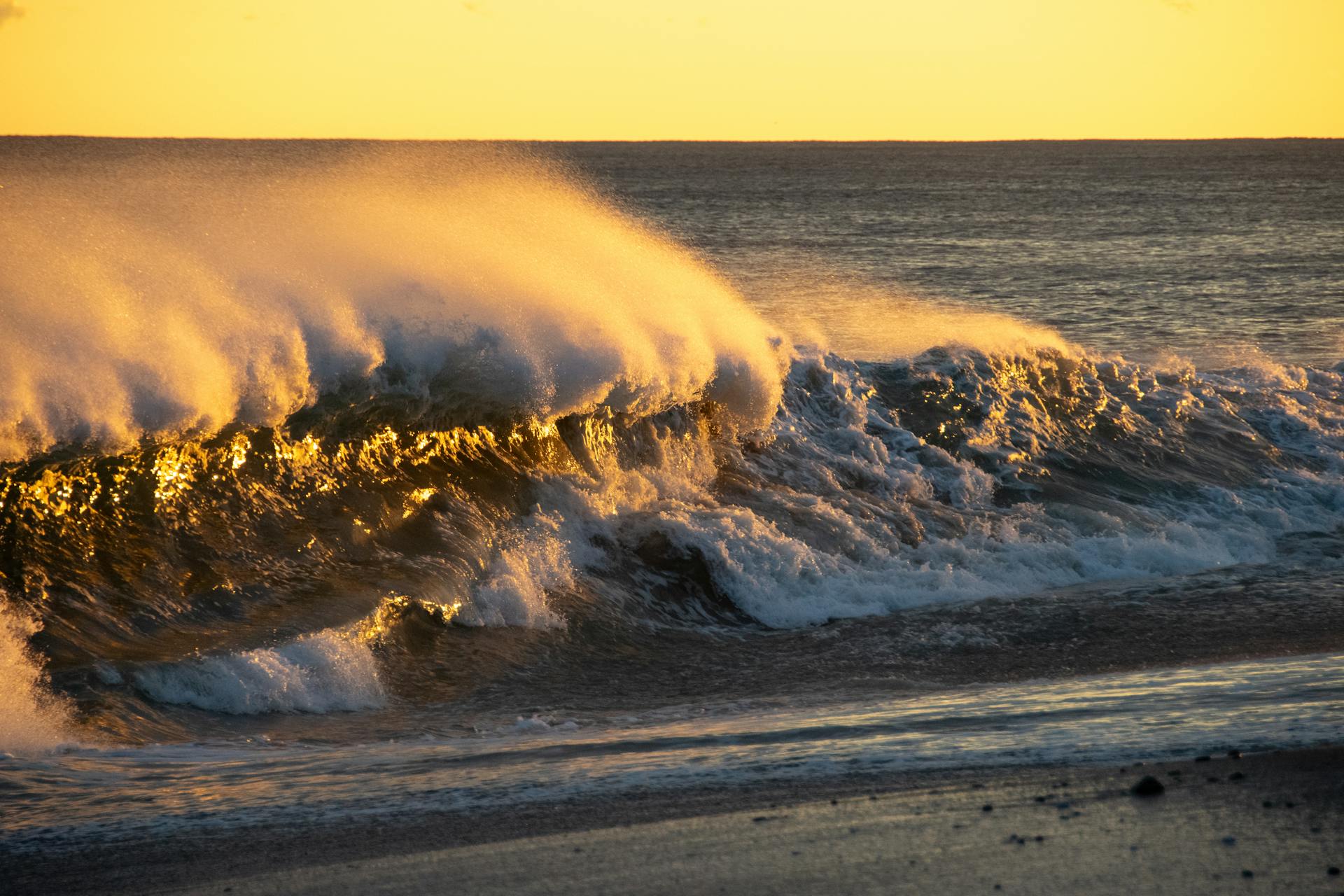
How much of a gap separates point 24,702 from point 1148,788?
189 inches

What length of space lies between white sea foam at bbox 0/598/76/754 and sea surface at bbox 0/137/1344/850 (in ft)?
0.07

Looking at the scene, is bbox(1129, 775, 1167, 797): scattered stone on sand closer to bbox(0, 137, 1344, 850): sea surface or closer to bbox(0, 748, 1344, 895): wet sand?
bbox(0, 748, 1344, 895): wet sand

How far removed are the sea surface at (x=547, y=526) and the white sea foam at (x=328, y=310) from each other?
35 millimetres

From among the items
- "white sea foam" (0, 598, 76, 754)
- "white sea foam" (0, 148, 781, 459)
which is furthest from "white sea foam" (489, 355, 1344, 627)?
"white sea foam" (0, 598, 76, 754)

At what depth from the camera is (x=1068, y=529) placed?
36.8ft

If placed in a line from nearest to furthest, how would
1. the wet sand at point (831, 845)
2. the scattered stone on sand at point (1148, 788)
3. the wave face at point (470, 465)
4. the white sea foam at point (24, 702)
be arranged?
the wet sand at point (831, 845) → the scattered stone on sand at point (1148, 788) → the white sea foam at point (24, 702) → the wave face at point (470, 465)

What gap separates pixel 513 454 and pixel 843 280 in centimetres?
2204

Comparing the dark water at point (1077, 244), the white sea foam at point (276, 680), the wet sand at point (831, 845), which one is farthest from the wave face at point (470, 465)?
the dark water at point (1077, 244)

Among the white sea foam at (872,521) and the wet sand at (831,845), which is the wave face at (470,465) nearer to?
the white sea foam at (872,521)

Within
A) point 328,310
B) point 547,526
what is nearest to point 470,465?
point 547,526

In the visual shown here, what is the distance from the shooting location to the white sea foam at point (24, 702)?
19.7 ft

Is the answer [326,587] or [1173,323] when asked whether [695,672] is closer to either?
[326,587]

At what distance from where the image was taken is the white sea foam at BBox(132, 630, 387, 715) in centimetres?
682

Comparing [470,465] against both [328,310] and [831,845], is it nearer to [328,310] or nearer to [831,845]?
[328,310]
